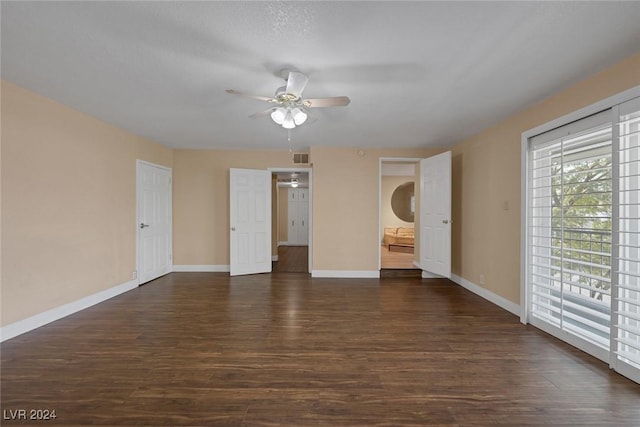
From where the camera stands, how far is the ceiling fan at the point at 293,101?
6.91ft

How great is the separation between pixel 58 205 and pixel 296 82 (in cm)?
299

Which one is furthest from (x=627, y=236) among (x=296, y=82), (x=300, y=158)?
(x=300, y=158)

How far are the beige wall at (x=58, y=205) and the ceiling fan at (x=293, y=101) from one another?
2190mm

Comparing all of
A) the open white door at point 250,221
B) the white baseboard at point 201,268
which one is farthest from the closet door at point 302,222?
the white baseboard at point 201,268

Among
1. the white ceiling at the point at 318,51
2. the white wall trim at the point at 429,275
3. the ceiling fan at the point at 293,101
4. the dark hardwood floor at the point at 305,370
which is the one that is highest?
the white ceiling at the point at 318,51

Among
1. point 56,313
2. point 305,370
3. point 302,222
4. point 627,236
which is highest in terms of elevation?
point 627,236

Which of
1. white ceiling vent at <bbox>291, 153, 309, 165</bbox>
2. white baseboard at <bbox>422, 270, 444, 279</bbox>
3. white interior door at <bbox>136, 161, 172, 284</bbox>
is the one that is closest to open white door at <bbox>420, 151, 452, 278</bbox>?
white baseboard at <bbox>422, 270, 444, 279</bbox>

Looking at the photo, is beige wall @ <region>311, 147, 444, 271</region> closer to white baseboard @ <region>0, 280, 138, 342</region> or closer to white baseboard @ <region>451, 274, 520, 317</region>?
white baseboard @ <region>451, 274, 520, 317</region>

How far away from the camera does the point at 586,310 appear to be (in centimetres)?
226

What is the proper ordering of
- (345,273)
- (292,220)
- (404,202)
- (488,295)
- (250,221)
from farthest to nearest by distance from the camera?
1. (292,220)
2. (404,202)
3. (250,221)
4. (345,273)
5. (488,295)

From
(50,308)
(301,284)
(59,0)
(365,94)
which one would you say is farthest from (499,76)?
(50,308)

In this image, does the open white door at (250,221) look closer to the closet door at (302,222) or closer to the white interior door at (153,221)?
the white interior door at (153,221)

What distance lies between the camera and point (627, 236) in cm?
199

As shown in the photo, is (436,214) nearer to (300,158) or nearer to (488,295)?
(488,295)
